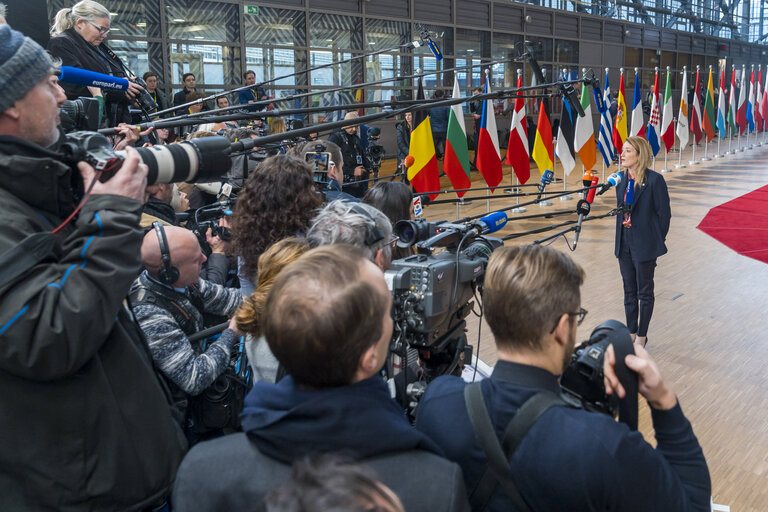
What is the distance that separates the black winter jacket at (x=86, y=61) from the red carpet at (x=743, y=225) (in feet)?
19.0

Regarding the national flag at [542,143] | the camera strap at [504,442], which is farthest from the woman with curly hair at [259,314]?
the national flag at [542,143]

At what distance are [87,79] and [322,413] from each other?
148cm

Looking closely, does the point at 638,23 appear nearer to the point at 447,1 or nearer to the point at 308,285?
the point at 447,1

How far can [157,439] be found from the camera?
129 cm

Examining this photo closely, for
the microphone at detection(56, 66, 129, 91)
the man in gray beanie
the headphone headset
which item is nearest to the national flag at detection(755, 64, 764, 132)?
the headphone headset

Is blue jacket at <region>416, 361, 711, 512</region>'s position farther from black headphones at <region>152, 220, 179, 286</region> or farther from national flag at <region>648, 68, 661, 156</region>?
national flag at <region>648, 68, 661, 156</region>

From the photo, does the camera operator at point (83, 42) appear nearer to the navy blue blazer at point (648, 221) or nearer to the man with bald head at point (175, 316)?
the man with bald head at point (175, 316)

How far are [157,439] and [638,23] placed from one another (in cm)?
1960

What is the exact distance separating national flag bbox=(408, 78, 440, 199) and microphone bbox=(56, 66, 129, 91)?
5.72m

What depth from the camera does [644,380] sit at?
123 cm

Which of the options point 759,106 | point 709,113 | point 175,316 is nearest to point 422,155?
point 175,316

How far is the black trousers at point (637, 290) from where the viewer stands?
3.95m

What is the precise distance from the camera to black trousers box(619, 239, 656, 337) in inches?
155

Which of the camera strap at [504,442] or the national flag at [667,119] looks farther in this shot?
the national flag at [667,119]
